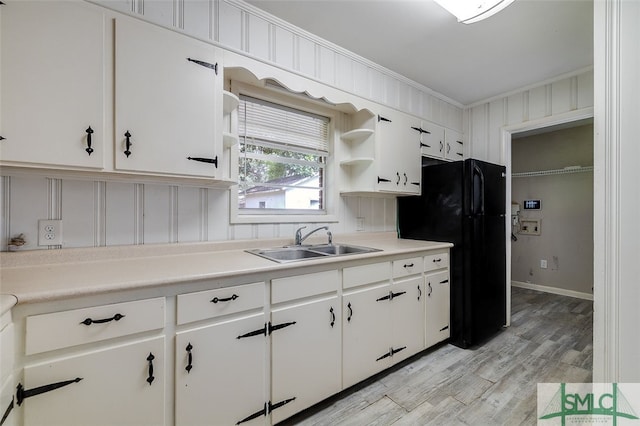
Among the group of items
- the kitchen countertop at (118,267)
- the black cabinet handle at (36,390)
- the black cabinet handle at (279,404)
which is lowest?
the black cabinet handle at (279,404)

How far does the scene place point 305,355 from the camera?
5.04 feet

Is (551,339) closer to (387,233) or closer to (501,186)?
(501,186)

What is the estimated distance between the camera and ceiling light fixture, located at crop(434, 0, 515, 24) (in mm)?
1562

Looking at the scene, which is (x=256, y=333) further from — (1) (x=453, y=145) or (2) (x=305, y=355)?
(1) (x=453, y=145)

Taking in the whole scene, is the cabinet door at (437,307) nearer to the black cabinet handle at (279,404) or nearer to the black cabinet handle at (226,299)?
the black cabinet handle at (279,404)

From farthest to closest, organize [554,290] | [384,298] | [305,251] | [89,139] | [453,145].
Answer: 1. [554,290]
2. [453,145]
3. [305,251]
4. [384,298]
5. [89,139]

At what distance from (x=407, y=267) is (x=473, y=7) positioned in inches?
67.6

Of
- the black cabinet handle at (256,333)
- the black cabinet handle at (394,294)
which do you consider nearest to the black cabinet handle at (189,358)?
the black cabinet handle at (256,333)

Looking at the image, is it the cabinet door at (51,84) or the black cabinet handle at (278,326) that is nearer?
the cabinet door at (51,84)

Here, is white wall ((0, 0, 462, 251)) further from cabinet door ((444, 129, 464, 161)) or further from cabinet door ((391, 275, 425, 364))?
cabinet door ((444, 129, 464, 161))

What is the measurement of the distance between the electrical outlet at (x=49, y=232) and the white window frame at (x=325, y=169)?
862mm

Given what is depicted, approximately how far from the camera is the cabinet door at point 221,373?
1.18 metres

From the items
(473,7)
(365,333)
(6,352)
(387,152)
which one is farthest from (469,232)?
(6,352)

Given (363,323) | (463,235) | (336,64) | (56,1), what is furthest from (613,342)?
(56,1)
